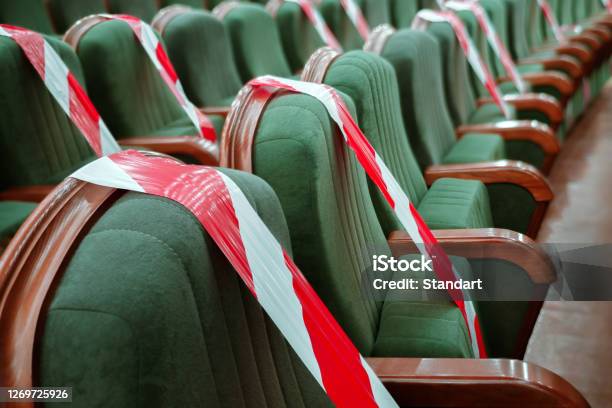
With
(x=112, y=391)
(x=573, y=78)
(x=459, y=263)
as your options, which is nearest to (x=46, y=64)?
(x=459, y=263)

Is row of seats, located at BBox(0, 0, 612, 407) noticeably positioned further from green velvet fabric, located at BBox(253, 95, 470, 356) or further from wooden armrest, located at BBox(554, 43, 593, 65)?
wooden armrest, located at BBox(554, 43, 593, 65)

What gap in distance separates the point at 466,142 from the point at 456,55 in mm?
229

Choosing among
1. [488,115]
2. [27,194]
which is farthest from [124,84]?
[488,115]

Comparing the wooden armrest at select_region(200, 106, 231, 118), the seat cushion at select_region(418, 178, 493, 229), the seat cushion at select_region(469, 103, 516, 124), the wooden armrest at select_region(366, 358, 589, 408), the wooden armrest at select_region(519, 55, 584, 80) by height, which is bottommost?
the wooden armrest at select_region(519, 55, 584, 80)

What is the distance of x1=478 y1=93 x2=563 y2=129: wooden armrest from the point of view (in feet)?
3.49

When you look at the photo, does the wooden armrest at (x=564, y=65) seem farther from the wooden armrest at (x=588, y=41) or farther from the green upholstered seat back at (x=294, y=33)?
the green upholstered seat back at (x=294, y=33)

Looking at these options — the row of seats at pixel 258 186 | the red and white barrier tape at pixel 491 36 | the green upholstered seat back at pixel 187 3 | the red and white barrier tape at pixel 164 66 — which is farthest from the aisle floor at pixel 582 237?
the green upholstered seat back at pixel 187 3

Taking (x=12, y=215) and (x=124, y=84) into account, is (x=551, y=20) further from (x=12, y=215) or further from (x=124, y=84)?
(x=12, y=215)

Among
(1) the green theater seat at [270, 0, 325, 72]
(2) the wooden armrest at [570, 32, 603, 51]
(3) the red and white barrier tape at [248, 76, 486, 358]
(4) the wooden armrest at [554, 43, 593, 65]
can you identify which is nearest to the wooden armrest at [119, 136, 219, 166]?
(3) the red and white barrier tape at [248, 76, 486, 358]

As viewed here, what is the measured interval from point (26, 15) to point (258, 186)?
0.83 m

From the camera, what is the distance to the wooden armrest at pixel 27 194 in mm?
647

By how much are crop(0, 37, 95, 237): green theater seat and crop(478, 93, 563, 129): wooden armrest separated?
2.23 feet

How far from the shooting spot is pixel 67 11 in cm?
108

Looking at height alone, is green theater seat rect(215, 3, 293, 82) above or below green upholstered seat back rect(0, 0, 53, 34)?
below
